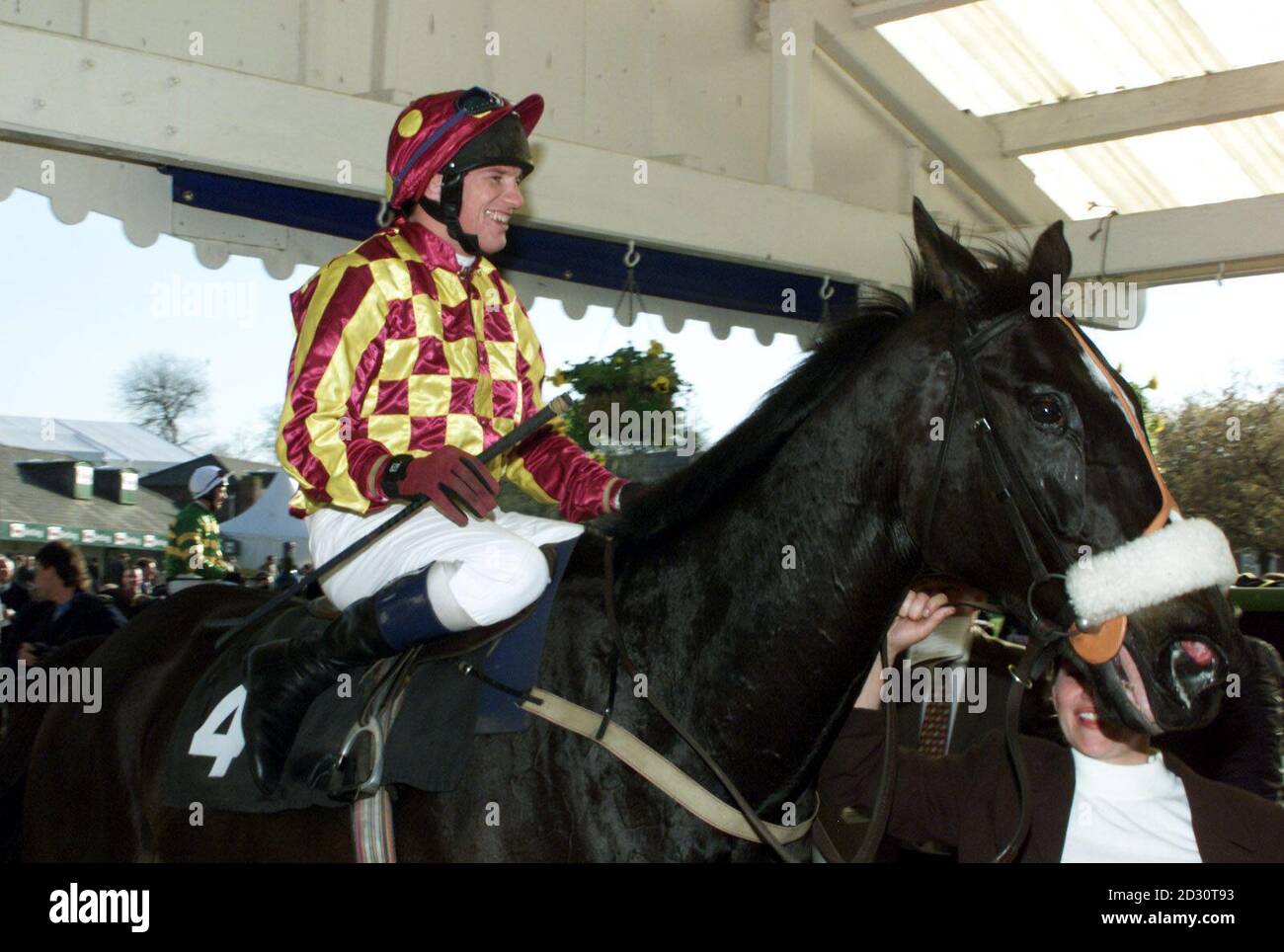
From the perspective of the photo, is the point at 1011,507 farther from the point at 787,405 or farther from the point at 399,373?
the point at 399,373

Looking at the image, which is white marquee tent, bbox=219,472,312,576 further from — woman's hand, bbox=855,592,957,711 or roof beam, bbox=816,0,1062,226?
woman's hand, bbox=855,592,957,711

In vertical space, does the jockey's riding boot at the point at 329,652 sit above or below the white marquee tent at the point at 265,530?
below

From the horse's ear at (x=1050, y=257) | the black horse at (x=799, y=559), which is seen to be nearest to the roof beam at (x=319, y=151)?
the black horse at (x=799, y=559)

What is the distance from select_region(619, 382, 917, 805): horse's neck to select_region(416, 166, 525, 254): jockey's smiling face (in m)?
0.76

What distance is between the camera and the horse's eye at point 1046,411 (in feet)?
5.61

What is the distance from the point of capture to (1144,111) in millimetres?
6094

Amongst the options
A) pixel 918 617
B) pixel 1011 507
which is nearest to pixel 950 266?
pixel 1011 507

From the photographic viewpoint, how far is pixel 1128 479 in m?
1.66

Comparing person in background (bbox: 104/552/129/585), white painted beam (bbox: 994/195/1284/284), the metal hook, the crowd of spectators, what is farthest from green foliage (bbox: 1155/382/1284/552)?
person in background (bbox: 104/552/129/585)

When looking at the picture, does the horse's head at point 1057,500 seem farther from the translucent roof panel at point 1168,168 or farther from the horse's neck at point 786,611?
the translucent roof panel at point 1168,168

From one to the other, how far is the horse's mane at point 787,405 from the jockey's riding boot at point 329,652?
232 mm

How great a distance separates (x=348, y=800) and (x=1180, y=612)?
1234 millimetres
